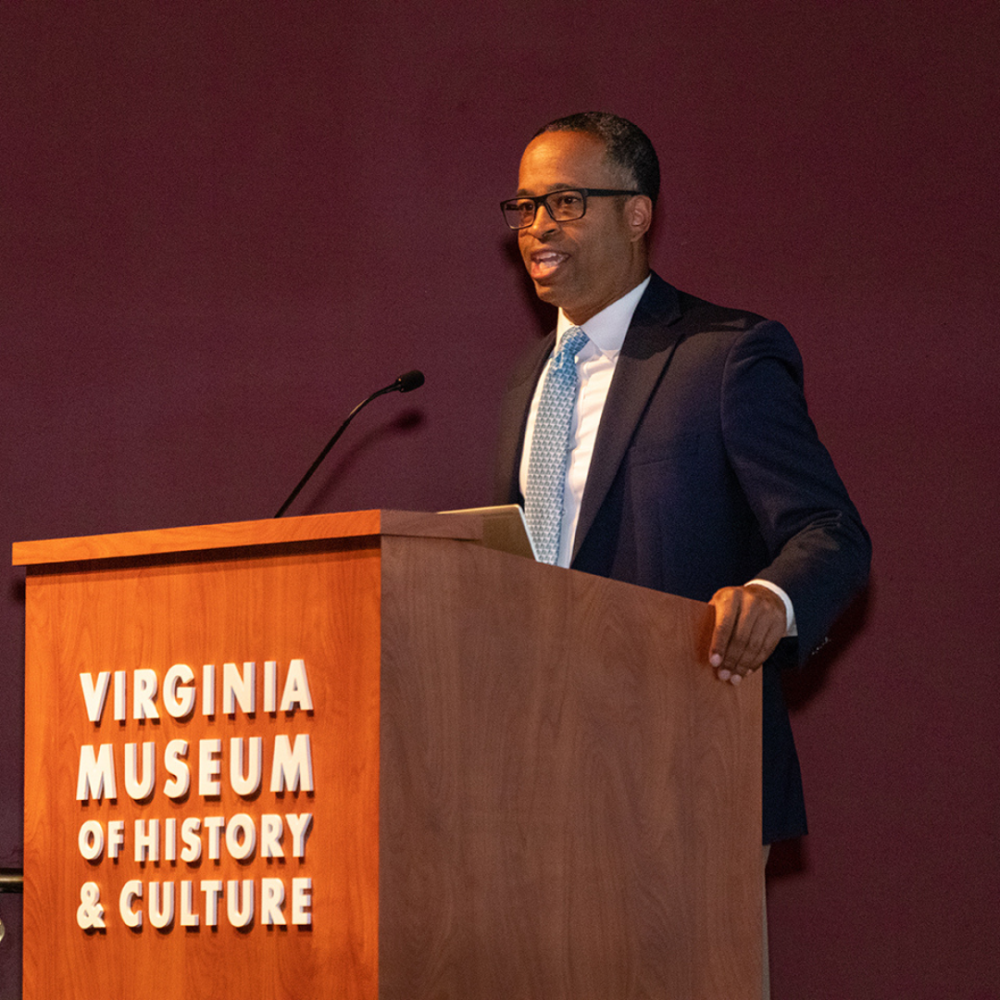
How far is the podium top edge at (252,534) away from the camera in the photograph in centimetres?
134

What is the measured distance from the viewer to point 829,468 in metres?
2.19

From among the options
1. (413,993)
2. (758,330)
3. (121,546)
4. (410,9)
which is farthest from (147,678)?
(410,9)

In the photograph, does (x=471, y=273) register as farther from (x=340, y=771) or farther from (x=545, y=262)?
(x=340, y=771)

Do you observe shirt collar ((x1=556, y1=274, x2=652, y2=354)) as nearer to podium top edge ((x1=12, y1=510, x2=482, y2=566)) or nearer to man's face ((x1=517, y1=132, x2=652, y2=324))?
man's face ((x1=517, y1=132, x2=652, y2=324))

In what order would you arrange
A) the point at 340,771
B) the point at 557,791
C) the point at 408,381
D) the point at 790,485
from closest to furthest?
the point at 340,771, the point at 557,791, the point at 790,485, the point at 408,381

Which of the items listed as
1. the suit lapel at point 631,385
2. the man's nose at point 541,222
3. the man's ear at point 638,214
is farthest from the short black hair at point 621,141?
the suit lapel at point 631,385

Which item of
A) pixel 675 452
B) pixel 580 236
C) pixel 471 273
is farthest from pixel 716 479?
pixel 471 273

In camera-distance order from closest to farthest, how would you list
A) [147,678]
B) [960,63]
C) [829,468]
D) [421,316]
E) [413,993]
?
[413,993] < [147,678] < [829,468] < [960,63] < [421,316]

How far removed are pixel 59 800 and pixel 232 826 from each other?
24 centimetres

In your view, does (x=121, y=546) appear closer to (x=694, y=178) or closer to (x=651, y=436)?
(x=651, y=436)

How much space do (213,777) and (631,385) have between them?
110cm

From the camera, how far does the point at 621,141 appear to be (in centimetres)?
258

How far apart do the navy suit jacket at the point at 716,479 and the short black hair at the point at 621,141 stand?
404 mm

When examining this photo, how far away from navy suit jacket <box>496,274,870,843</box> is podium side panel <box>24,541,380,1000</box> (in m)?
0.86
